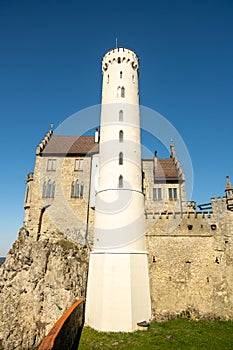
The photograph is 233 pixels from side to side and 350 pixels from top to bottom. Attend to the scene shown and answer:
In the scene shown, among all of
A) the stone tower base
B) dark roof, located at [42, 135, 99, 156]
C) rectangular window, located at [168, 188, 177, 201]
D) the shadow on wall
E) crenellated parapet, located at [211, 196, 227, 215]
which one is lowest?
the shadow on wall

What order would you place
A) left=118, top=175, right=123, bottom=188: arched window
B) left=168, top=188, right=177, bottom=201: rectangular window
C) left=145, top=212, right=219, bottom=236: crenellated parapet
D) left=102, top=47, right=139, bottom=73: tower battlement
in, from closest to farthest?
left=118, top=175, right=123, bottom=188: arched window → left=145, top=212, right=219, bottom=236: crenellated parapet → left=102, top=47, right=139, bottom=73: tower battlement → left=168, top=188, right=177, bottom=201: rectangular window

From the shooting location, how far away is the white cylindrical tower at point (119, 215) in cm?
1407

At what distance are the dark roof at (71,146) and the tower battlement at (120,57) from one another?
427 inches

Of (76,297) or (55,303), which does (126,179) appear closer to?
(76,297)

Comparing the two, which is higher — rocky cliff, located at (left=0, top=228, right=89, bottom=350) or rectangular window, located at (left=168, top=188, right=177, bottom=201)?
rectangular window, located at (left=168, top=188, right=177, bottom=201)

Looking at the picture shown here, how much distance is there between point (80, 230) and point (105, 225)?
30.2 ft

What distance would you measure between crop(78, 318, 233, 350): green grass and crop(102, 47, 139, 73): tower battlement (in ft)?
73.3

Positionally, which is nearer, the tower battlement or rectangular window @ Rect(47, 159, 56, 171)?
the tower battlement

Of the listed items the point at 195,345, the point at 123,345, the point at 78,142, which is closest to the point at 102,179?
the point at 123,345

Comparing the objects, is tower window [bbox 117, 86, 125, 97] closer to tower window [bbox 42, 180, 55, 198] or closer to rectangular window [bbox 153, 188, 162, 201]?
rectangular window [bbox 153, 188, 162, 201]

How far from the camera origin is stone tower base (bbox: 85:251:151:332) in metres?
13.7

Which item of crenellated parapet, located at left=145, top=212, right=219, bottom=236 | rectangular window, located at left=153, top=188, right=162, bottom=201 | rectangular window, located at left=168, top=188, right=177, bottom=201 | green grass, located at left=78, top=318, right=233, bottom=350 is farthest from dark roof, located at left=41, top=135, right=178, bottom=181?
green grass, located at left=78, top=318, right=233, bottom=350

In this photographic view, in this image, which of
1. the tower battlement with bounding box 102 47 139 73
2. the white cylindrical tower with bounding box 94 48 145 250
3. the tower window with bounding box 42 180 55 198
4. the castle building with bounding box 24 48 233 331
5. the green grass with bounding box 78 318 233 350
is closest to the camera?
the green grass with bounding box 78 318 233 350

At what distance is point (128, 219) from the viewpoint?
52.4 ft
